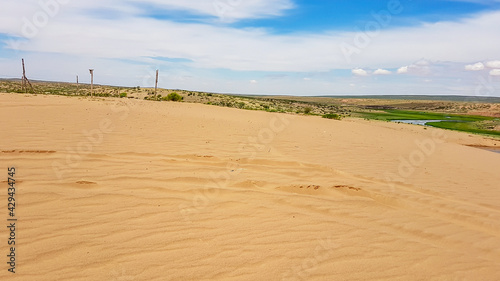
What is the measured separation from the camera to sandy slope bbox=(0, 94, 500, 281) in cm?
297

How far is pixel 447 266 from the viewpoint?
326 centimetres

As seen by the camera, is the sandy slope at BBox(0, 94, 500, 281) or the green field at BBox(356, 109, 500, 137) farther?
the green field at BBox(356, 109, 500, 137)

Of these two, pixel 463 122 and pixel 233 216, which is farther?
pixel 463 122

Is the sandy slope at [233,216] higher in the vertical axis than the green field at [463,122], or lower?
lower

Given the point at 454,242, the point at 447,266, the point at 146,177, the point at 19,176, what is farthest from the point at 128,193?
the point at 454,242

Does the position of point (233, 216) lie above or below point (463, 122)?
below

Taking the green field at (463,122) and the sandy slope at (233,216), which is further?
the green field at (463,122)

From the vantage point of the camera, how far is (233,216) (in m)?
4.10

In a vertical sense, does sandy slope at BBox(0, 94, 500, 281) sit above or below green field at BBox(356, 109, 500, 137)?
below

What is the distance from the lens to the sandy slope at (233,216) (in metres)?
2.97

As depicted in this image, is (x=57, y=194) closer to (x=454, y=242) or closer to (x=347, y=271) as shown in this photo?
(x=347, y=271)

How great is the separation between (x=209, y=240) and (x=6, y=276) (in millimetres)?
1786

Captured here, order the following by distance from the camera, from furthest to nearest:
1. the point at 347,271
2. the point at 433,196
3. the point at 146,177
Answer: the point at 433,196
the point at 146,177
the point at 347,271

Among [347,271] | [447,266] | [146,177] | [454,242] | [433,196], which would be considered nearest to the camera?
[347,271]
